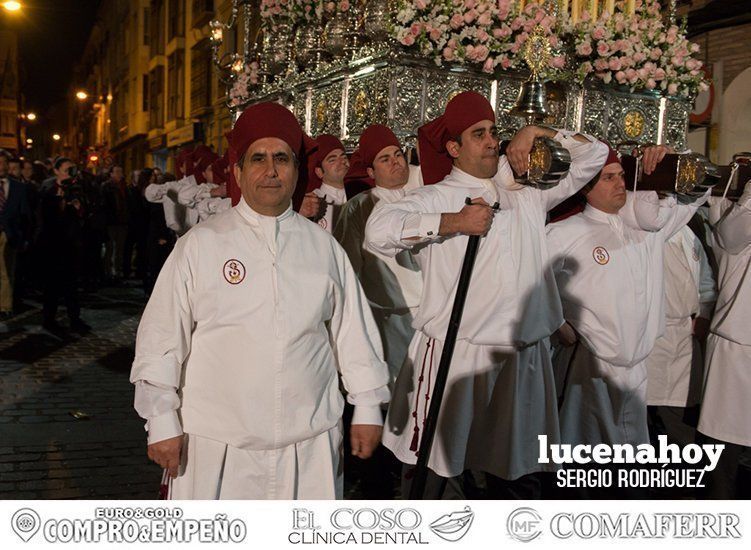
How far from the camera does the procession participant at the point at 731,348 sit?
485 centimetres

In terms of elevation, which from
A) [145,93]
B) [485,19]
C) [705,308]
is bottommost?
[705,308]

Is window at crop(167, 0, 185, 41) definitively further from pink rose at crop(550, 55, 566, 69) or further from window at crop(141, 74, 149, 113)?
pink rose at crop(550, 55, 566, 69)

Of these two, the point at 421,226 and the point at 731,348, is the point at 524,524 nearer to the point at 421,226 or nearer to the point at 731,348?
the point at 421,226

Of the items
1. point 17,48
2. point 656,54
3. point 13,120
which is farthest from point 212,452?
point 17,48

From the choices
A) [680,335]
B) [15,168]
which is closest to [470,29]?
[680,335]

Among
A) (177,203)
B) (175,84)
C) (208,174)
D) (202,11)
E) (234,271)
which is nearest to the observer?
(234,271)

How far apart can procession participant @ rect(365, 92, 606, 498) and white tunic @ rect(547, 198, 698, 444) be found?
1.41 feet

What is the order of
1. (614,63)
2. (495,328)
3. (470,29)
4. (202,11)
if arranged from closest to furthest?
(495,328) < (470,29) < (614,63) < (202,11)

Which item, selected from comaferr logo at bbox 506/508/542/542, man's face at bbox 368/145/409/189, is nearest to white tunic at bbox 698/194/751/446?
comaferr logo at bbox 506/508/542/542

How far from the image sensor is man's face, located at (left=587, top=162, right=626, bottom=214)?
443 centimetres

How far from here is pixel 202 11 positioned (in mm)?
24344

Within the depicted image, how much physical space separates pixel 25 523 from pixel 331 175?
3809mm

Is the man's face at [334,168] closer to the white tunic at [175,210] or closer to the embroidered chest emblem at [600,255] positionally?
the embroidered chest emblem at [600,255]

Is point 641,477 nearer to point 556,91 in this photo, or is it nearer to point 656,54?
point 556,91
